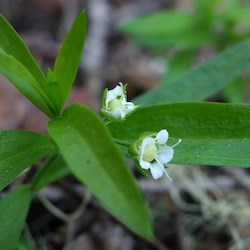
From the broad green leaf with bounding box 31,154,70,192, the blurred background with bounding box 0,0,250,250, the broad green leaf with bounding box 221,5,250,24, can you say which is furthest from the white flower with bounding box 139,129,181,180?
the broad green leaf with bounding box 221,5,250,24

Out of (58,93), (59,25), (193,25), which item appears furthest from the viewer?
(59,25)

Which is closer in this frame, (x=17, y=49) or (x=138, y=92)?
(x=17, y=49)

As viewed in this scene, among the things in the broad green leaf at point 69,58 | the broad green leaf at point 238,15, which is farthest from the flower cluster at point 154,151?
the broad green leaf at point 238,15

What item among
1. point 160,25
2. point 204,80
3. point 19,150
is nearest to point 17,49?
point 19,150

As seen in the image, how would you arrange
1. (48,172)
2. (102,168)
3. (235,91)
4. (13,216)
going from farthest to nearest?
(235,91), (48,172), (13,216), (102,168)

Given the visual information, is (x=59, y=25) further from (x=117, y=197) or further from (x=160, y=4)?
(x=117, y=197)

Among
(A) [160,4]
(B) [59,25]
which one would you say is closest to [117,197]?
(B) [59,25]

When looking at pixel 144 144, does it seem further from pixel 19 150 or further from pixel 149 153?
pixel 19 150
